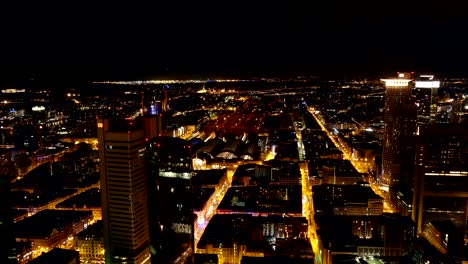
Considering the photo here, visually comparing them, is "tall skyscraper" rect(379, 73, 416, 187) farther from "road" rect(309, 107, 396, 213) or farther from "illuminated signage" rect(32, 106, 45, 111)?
"illuminated signage" rect(32, 106, 45, 111)

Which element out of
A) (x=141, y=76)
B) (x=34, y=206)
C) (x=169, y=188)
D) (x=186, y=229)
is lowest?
(x=34, y=206)

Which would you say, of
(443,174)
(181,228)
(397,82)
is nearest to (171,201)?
(181,228)

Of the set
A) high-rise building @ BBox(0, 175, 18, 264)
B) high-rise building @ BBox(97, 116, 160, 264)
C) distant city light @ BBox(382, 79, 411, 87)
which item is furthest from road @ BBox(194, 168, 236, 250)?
distant city light @ BBox(382, 79, 411, 87)

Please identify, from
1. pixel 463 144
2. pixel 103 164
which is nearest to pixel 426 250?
pixel 463 144

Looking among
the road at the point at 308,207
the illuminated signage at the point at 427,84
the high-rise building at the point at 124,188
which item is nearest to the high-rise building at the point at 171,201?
the high-rise building at the point at 124,188

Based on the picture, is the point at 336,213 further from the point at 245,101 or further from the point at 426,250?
the point at 245,101

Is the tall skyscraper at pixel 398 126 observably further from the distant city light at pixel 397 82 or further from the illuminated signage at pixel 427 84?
the illuminated signage at pixel 427 84
